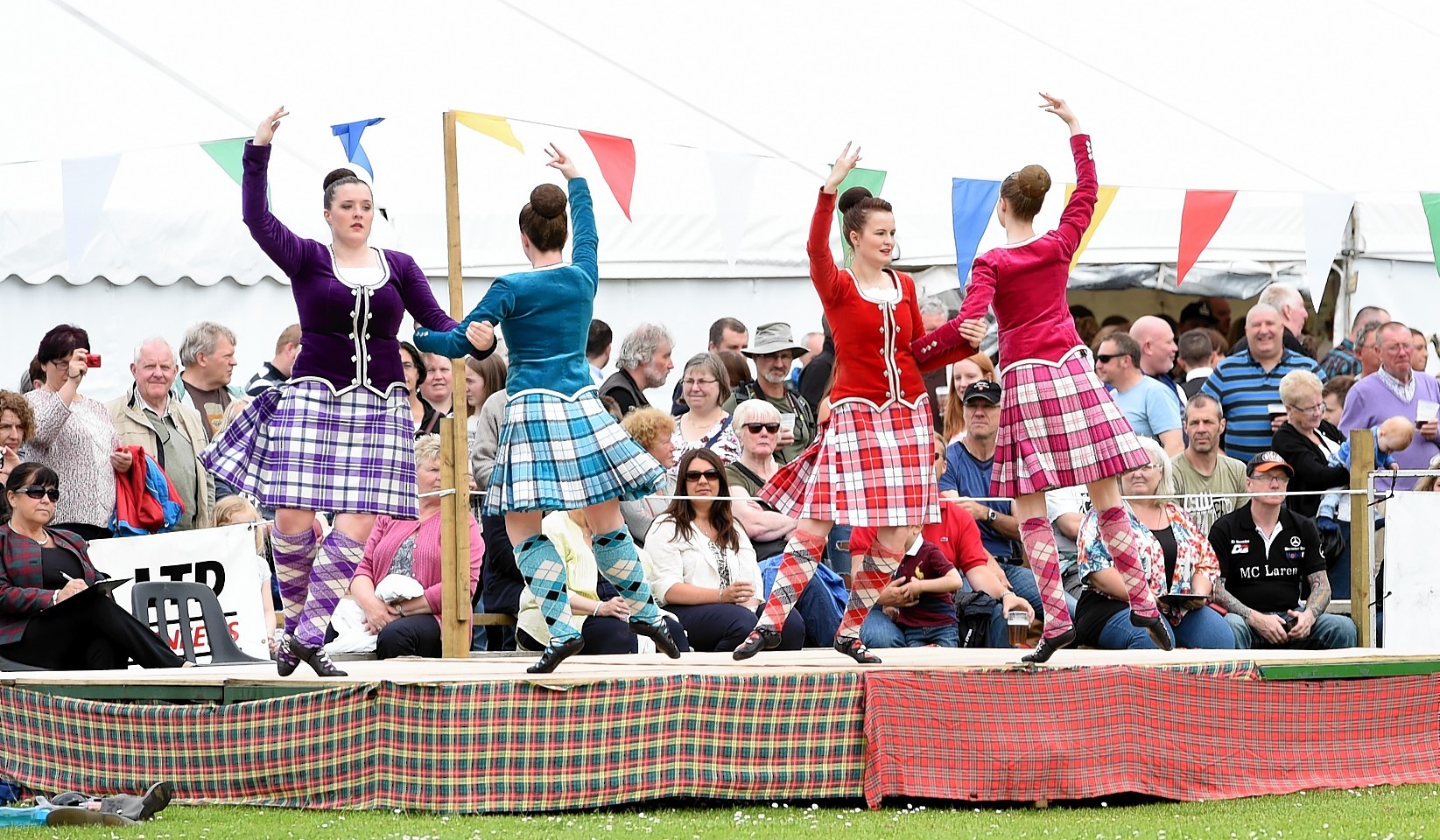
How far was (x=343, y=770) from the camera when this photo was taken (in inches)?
218

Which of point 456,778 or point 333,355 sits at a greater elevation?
point 333,355

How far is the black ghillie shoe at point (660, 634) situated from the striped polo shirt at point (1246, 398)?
3935 mm

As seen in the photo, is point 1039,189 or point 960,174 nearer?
point 1039,189

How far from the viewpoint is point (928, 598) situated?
7.34 meters

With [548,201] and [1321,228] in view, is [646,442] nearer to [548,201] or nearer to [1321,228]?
[548,201]

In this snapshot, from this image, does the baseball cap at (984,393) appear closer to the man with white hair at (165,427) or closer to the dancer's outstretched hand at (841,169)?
the dancer's outstretched hand at (841,169)

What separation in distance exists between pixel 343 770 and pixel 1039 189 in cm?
290

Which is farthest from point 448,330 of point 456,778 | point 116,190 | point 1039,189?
point 116,190

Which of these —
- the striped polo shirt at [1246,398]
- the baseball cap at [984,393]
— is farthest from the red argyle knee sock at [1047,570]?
the striped polo shirt at [1246,398]

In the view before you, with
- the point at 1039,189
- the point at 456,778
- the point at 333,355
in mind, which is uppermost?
the point at 1039,189

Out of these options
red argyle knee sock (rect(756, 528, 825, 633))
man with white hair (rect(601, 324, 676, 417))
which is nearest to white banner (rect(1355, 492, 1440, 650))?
red argyle knee sock (rect(756, 528, 825, 633))

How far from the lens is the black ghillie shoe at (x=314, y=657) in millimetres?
5746

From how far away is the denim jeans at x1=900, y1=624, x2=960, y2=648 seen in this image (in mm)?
7316

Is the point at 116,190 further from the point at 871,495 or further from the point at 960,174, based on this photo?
the point at 871,495
